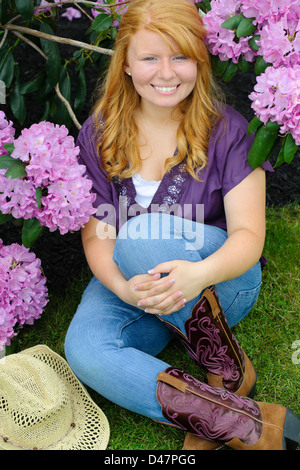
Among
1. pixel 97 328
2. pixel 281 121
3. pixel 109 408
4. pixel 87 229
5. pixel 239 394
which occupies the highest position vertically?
pixel 281 121

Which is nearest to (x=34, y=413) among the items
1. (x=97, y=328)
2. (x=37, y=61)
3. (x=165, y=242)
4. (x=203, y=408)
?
(x=97, y=328)

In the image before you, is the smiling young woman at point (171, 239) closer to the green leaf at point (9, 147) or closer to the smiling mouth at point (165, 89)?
the smiling mouth at point (165, 89)

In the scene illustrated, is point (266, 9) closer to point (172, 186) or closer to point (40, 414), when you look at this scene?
point (172, 186)

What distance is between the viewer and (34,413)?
6.21ft

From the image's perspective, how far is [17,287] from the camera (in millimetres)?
2240

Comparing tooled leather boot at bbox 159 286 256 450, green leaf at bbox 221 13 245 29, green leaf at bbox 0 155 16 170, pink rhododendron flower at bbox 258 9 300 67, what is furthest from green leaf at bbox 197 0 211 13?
tooled leather boot at bbox 159 286 256 450

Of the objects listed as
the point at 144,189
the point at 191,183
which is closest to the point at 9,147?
the point at 144,189

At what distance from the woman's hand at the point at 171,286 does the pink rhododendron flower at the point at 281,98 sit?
1.58ft

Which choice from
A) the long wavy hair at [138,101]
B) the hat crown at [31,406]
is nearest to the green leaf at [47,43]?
the long wavy hair at [138,101]

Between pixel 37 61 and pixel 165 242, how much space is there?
7.47 feet

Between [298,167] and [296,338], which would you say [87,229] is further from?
[298,167]

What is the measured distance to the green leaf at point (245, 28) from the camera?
1924mm

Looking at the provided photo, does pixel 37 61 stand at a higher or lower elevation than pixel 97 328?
higher

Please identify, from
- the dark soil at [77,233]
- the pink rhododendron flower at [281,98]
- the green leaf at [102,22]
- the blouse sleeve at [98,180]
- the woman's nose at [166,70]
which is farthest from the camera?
the dark soil at [77,233]
